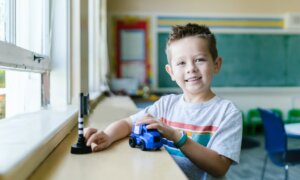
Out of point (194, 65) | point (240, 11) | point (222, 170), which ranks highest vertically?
point (240, 11)

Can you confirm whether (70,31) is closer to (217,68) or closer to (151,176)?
(217,68)

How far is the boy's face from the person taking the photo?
1.17m

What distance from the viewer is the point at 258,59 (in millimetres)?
5457

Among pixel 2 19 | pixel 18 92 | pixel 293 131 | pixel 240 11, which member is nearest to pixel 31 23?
pixel 18 92

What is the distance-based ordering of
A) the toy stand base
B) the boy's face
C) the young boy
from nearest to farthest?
the toy stand base, the young boy, the boy's face

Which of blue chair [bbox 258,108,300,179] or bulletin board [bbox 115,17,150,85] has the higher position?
bulletin board [bbox 115,17,150,85]

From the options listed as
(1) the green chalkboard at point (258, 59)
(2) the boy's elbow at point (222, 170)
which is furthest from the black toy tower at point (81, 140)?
(1) the green chalkboard at point (258, 59)

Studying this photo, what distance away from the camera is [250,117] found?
213 inches

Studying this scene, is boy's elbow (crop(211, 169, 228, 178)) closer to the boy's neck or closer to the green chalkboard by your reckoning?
the boy's neck

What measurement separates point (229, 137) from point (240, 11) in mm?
4649

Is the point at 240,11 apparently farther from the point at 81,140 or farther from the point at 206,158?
the point at 81,140

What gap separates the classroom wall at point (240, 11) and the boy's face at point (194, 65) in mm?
4038

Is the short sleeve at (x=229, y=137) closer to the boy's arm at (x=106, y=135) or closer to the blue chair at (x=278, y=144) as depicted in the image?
the boy's arm at (x=106, y=135)

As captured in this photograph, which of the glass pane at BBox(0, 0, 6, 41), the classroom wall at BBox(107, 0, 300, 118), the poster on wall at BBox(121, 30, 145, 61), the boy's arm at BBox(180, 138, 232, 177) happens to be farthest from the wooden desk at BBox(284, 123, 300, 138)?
the poster on wall at BBox(121, 30, 145, 61)
